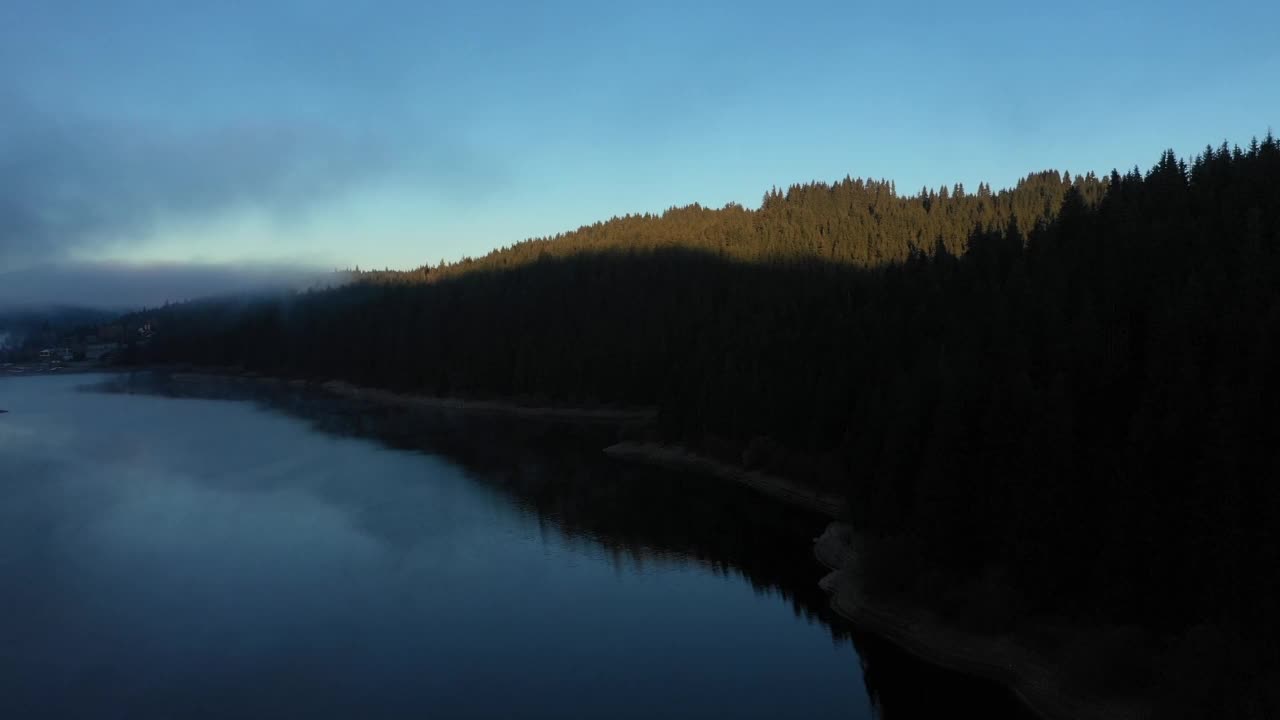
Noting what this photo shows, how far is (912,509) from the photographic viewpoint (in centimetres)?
3531

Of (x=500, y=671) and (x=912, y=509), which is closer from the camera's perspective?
(x=500, y=671)

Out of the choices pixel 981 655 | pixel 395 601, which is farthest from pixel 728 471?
pixel 981 655

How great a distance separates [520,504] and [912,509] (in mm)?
26825

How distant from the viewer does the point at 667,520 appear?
50188 mm

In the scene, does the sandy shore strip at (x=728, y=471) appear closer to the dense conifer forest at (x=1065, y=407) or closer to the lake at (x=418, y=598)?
the dense conifer forest at (x=1065, y=407)

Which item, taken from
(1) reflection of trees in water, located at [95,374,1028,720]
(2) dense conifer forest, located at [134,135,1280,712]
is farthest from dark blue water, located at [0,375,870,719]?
(2) dense conifer forest, located at [134,135,1280,712]

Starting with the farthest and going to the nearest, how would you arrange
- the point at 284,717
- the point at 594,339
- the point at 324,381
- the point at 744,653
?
the point at 324,381
the point at 594,339
the point at 744,653
the point at 284,717

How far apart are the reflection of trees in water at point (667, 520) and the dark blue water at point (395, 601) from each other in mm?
291

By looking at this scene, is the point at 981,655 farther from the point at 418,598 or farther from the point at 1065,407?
the point at 418,598

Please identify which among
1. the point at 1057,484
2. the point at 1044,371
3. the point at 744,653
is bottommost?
the point at 744,653

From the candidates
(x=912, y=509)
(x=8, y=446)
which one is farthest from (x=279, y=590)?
(x=8, y=446)

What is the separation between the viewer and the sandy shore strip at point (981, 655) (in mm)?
24469

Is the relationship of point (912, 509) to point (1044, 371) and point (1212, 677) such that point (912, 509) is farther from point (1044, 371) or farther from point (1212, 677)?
point (1212, 677)

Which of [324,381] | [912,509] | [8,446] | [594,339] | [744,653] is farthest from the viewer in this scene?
[324,381]
